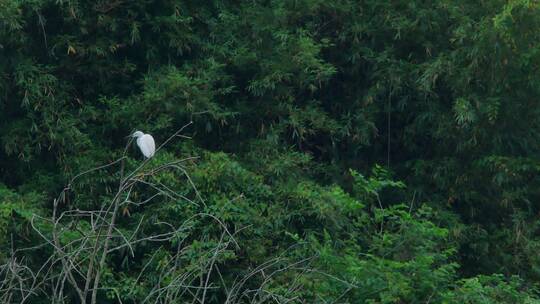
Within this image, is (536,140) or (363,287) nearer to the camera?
(363,287)

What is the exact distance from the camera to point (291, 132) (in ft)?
27.1

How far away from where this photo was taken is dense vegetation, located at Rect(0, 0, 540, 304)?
7.10 meters

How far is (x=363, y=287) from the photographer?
6.74 m

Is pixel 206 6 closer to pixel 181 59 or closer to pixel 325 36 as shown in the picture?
pixel 181 59

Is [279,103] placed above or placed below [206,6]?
below

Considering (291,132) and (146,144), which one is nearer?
(146,144)

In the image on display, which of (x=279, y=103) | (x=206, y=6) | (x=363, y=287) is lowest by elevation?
(x=363, y=287)

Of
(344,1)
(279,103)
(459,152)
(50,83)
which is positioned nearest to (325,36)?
(344,1)

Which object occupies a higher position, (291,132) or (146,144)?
(146,144)

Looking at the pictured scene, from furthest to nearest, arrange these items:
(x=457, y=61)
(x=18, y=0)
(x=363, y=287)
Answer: (x=457, y=61)
(x=18, y=0)
(x=363, y=287)

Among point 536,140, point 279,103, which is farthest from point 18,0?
point 536,140

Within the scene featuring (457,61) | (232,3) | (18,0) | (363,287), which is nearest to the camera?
(363,287)

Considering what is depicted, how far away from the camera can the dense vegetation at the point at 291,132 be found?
7.10 m

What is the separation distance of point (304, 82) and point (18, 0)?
2234mm
